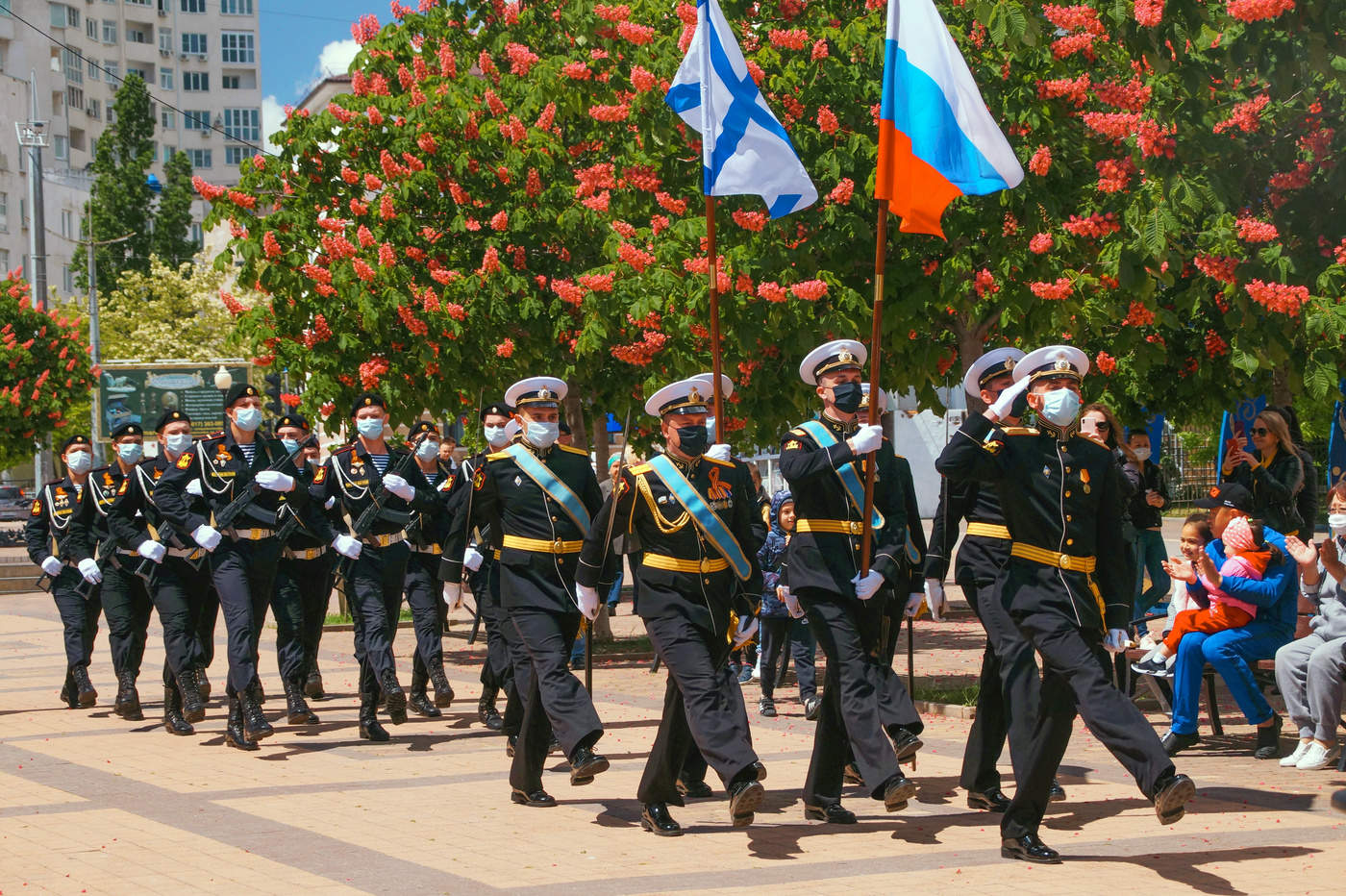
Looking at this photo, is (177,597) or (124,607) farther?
(124,607)

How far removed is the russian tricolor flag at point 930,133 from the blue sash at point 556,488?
7.56 ft

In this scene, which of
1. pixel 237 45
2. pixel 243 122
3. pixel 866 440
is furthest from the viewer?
pixel 243 122

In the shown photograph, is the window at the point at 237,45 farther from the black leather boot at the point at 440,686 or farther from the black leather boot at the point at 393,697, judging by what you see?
the black leather boot at the point at 393,697

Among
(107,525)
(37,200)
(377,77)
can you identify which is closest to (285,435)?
(107,525)

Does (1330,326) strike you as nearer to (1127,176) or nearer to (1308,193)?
(1308,193)

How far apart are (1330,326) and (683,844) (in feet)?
17.6

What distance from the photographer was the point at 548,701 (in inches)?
360

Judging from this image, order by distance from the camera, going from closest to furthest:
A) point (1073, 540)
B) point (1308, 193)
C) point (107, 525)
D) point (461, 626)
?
point (1073, 540) < point (1308, 193) < point (107, 525) < point (461, 626)

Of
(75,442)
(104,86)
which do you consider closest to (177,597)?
(75,442)

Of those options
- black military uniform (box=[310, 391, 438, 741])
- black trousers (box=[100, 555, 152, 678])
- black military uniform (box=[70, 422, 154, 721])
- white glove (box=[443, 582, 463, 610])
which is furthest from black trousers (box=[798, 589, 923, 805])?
black trousers (box=[100, 555, 152, 678])

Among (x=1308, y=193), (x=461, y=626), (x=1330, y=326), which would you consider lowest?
(x=461, y=626)

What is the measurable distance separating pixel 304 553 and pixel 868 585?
6.20m

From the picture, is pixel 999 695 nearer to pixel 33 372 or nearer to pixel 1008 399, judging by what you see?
pixel 1008 399

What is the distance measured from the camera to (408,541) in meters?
13.1
